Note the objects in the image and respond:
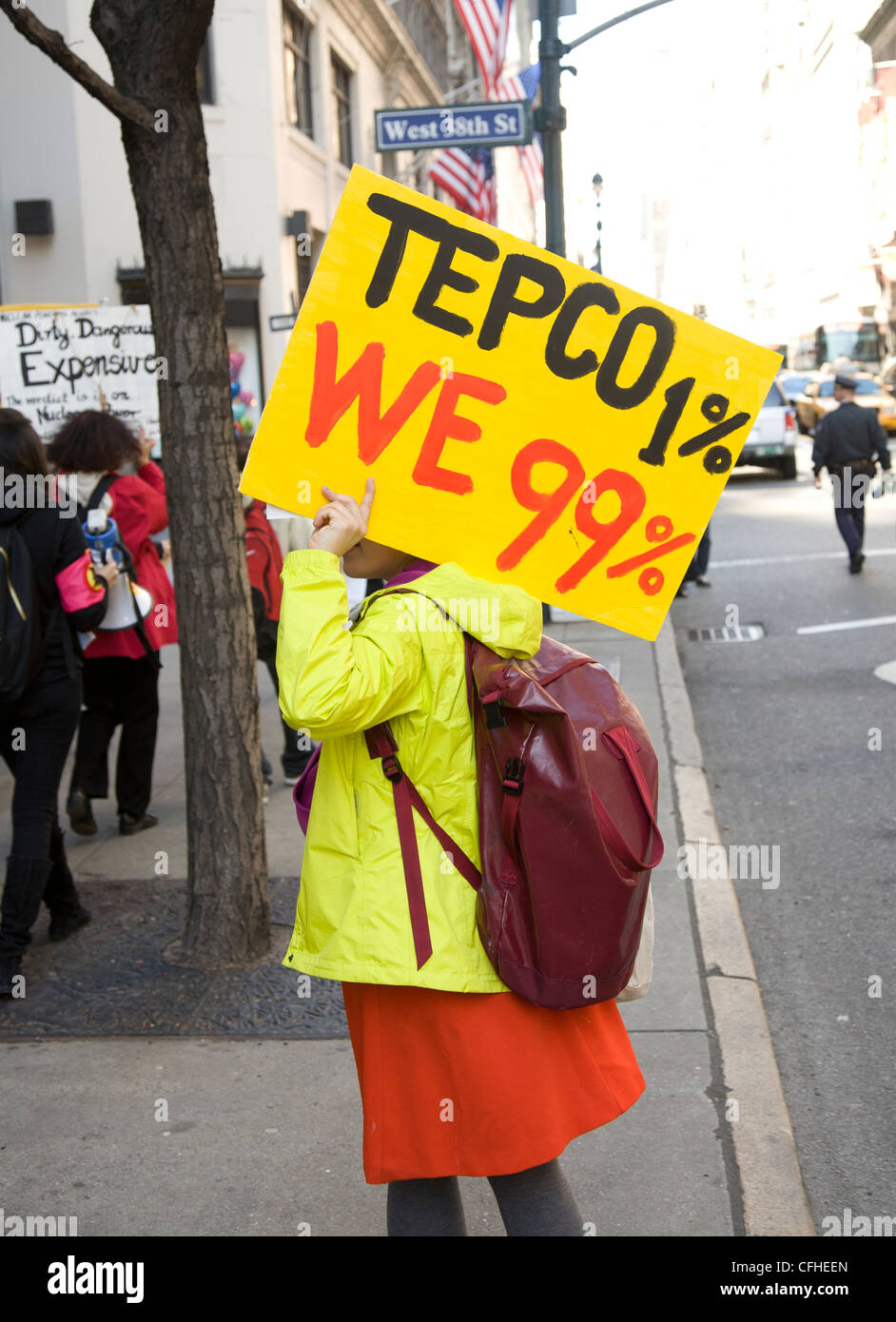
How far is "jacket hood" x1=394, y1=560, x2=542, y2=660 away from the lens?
2.22 metres

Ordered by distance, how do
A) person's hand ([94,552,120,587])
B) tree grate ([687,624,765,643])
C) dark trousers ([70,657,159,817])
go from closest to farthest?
person's hand ([94,552,120,587]) → dark trousers ([70,657,159,817]) → tree grate ([687,624,765,643])

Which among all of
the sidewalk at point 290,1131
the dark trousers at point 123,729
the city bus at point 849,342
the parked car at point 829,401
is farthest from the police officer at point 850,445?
the city bus at point 849,342

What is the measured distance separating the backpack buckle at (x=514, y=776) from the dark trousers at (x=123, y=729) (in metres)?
4.21

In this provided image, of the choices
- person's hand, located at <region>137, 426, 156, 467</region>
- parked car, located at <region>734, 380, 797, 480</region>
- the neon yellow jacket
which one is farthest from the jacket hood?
parked car, located at <region>734, 380, 797, 480</region>

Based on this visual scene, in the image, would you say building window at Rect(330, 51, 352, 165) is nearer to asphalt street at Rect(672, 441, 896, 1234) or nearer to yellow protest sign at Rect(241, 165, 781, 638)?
asphalt street at Rect(672, 441, 896, 1234)

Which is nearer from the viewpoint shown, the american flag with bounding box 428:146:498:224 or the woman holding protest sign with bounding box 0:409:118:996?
the woman holding protest sign with bounding box 0:409:118:996

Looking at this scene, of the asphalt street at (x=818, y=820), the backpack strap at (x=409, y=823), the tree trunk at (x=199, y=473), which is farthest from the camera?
the tree trunk at (x=199, y=473)

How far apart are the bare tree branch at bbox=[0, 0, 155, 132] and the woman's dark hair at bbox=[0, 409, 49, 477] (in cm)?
→ 100

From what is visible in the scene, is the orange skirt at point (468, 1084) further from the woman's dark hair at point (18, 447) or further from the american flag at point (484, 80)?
the american flag at point (484, 80)

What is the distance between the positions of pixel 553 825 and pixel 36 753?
2.76m

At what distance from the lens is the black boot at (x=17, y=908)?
173 inches

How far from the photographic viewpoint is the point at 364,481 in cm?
246

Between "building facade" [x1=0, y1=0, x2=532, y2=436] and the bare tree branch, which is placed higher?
"building facade" [x1=0, y1=0, x2=532, y2=436]
